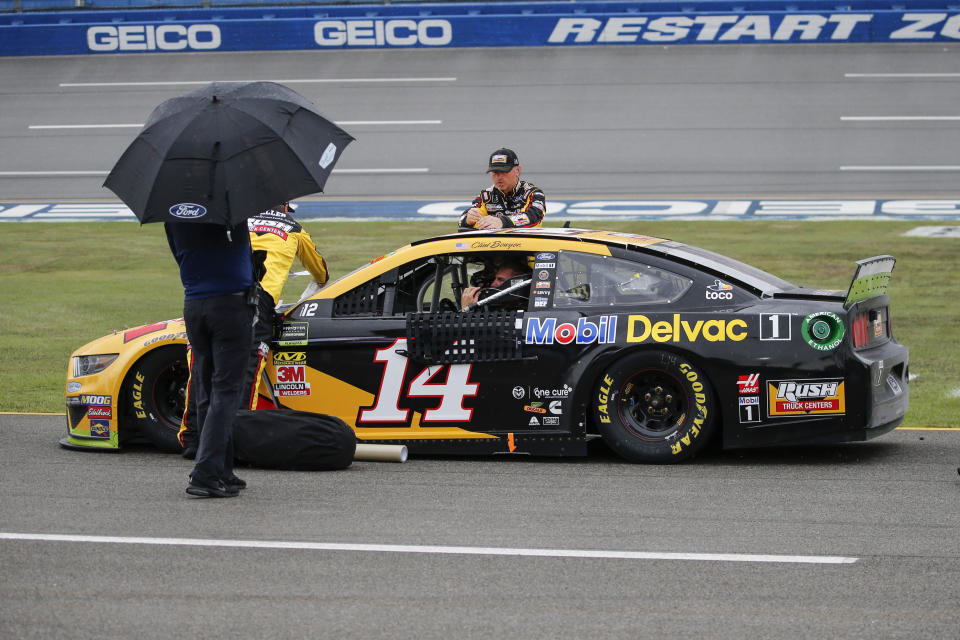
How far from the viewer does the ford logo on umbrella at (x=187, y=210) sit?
5.96m

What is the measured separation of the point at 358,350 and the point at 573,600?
313cm

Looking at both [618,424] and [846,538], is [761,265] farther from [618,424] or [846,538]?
[846,538]

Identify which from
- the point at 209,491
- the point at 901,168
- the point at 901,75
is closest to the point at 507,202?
the point at 209,491

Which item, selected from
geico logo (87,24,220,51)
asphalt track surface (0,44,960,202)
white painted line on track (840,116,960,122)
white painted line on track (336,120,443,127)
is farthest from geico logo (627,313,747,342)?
geico logo (87,24,220,51)

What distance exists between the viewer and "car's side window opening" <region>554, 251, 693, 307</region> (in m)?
7.30

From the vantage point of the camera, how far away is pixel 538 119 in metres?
23.8

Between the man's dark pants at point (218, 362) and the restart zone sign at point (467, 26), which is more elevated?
the restart zone sign at point (467, 26)

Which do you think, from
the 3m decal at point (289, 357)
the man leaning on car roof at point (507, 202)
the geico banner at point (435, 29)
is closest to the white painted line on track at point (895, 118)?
the geico banner at point (435, 29)

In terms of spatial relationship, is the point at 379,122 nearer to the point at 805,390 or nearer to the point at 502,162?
the point at 502,162

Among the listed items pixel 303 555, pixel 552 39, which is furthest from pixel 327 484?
pixel 552 39

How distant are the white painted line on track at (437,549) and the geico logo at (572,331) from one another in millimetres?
2068

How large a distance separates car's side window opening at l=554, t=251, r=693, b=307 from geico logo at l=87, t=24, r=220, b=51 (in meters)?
23.4

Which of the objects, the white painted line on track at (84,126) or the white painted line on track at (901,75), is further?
the white painted line on track at (901,75)

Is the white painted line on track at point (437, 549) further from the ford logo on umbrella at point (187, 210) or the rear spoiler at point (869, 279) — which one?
the rear spoiler at point (869, 279)
